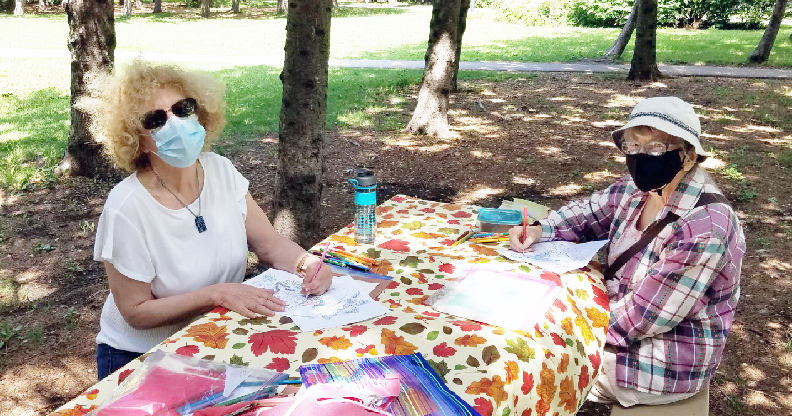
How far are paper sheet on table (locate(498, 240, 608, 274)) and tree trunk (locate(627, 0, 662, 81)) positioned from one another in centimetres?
1033

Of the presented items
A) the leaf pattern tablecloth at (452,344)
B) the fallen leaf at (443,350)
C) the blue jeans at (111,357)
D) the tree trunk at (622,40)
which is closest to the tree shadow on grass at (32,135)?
the blue jeans at (111,357)

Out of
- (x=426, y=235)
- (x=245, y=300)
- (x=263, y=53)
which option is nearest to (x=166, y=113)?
(x=245, y=300)

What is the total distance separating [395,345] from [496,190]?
15.0 feet

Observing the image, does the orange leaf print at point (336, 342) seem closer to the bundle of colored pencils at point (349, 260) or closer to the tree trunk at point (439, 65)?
the bundle of colored pencils at point (349, 260)

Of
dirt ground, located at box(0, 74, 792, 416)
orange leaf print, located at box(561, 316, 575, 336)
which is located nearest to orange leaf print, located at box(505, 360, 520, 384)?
orange leaf print, located at box(561, 316, 575, 336)

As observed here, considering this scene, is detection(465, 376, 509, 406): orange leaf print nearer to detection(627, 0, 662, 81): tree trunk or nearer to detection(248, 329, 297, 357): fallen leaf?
detection(248, 329, 297, 357): fallen leaf

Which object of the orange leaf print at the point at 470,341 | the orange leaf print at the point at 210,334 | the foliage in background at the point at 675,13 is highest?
the foliage in background at the point at 675,13

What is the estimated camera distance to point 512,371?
1.82 m

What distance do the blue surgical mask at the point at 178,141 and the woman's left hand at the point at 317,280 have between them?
0.57 meters

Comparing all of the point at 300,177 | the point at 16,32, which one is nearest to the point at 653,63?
the point at 300,177

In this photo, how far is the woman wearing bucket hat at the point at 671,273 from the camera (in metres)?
2.26

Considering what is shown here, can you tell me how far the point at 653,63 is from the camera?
12188mm

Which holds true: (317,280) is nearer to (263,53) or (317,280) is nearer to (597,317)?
(597,317)

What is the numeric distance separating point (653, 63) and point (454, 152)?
21.2ft
